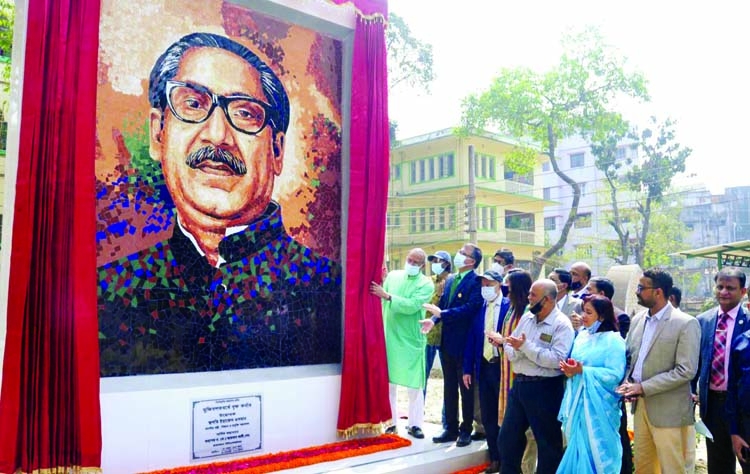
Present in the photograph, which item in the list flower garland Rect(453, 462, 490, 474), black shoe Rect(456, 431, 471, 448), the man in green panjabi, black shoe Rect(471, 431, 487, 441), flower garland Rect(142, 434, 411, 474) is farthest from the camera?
the man in green panjabi

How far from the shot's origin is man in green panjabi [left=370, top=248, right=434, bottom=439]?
579 centimetres

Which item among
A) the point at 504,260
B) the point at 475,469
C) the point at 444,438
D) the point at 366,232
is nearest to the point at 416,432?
the point at 444,438

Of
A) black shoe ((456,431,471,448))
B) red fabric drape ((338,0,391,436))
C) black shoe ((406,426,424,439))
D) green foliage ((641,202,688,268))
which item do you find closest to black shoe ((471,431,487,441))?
black shoe ((456,431,471,448))

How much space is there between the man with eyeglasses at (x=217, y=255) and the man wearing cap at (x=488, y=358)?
4.23 ft

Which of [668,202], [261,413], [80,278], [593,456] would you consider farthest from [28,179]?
[668,202]

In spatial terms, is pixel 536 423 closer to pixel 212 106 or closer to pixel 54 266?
pixel 54 266

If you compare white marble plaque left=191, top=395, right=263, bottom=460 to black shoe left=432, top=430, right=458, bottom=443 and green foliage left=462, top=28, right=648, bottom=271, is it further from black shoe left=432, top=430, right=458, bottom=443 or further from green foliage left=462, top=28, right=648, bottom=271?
green foliage left=462, top=28, right=648, bottom=271

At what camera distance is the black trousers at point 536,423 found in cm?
405

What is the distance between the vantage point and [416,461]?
491 cm

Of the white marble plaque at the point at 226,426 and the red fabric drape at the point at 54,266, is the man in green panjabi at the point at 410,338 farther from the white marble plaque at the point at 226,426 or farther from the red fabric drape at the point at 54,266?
the red fabric drape at the point at 54,266

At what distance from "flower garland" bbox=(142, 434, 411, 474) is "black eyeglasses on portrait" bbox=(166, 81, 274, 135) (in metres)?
2.66

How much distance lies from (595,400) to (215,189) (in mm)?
3263

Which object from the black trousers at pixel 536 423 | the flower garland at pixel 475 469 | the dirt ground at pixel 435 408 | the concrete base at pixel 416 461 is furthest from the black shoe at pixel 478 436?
the black trousers at pixel 536 423

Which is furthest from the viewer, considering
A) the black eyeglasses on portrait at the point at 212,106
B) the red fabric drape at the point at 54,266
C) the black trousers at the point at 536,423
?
the black eyeglasses on portrait at the point at 212,106
